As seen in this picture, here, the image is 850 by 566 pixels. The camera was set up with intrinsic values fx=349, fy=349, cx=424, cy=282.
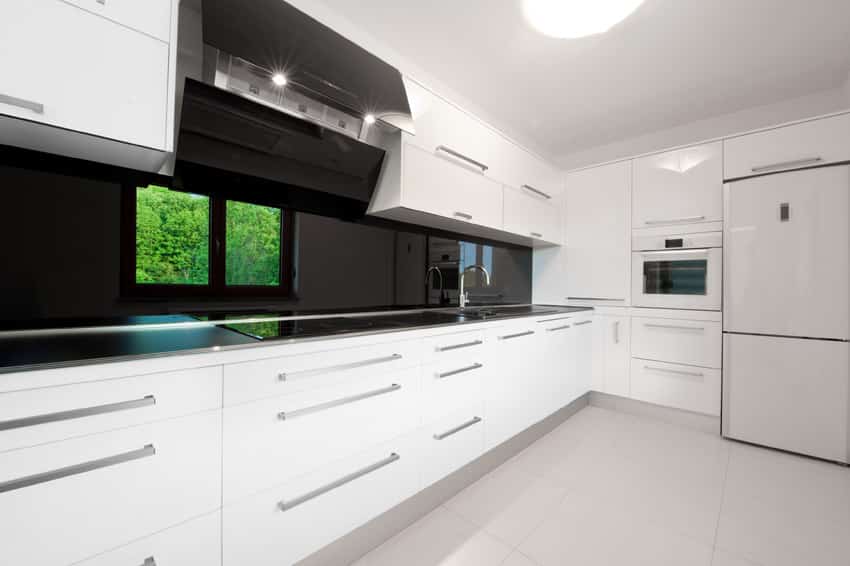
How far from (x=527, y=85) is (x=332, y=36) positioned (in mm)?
1585

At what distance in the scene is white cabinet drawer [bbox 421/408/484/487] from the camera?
1543mm

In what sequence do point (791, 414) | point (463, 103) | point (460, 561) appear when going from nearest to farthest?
point (460, 561) → point (791, 414) → point (463, 103)

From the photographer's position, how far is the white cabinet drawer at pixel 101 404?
694 millimetres

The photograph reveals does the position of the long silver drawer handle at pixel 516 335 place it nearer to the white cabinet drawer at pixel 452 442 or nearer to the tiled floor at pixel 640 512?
the white cabinet drawer at pixel 452 442

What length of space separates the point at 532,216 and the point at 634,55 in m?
1.18

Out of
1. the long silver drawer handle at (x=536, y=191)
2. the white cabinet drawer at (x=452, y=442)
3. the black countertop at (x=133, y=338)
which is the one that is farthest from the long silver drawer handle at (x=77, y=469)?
the long silver drawer handle at (x=536, y=191)

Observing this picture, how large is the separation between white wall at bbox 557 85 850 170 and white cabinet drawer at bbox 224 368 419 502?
3.04 m

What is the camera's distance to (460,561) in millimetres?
1321

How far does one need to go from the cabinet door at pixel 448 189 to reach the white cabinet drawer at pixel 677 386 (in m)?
1.69

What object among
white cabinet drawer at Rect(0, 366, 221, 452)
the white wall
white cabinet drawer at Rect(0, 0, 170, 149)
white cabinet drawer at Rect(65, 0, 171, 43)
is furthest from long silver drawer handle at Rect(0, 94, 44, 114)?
the white wall

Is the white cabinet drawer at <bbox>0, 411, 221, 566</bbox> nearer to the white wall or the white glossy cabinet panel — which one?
the white glossy cabinet panel

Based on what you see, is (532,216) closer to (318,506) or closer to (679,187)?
(679,187)

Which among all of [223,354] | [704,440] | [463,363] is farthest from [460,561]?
[704,440]

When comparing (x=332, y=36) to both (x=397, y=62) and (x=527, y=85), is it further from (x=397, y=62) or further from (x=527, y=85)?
(x=527, y=85)
